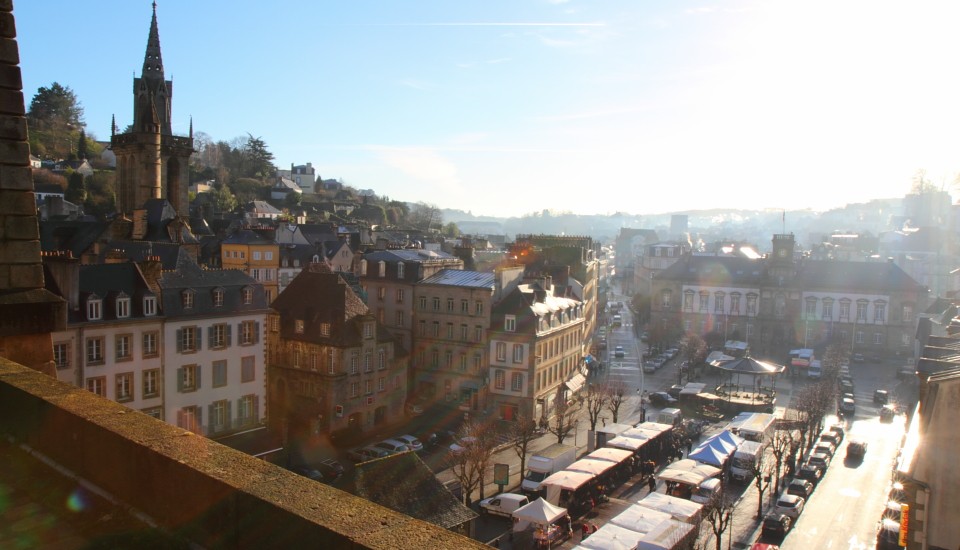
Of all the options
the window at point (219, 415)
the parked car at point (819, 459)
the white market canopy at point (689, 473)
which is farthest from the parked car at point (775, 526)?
the window at point (219, 415)

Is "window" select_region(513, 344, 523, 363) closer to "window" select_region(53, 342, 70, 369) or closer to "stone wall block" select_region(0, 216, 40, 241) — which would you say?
"window" select_region(53, 342, 70, 369)

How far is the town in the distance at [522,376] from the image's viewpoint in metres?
24.4

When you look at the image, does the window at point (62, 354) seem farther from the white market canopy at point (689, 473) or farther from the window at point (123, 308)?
the white market canopy at point (689, 473)

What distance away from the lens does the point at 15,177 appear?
7.96 metres

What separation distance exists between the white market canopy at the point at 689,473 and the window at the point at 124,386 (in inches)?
835

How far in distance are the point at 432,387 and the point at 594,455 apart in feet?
47.7

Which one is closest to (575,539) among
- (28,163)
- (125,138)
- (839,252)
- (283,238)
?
(28,163)

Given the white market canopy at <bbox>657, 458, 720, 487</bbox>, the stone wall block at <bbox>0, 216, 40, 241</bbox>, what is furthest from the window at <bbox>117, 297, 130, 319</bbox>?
the white market canopy at <bbox>657, 458, 720, 487</bbox>

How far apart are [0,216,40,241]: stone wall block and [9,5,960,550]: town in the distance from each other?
0.05m

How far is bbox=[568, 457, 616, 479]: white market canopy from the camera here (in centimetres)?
2823

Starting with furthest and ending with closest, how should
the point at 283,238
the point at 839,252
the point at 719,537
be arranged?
the point at 839,252
the point at 283,238
the point at 719,537

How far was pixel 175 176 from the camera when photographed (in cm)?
7231

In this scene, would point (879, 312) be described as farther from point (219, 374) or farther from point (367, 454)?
point (219, 374)

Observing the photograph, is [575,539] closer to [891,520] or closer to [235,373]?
[891,520]
